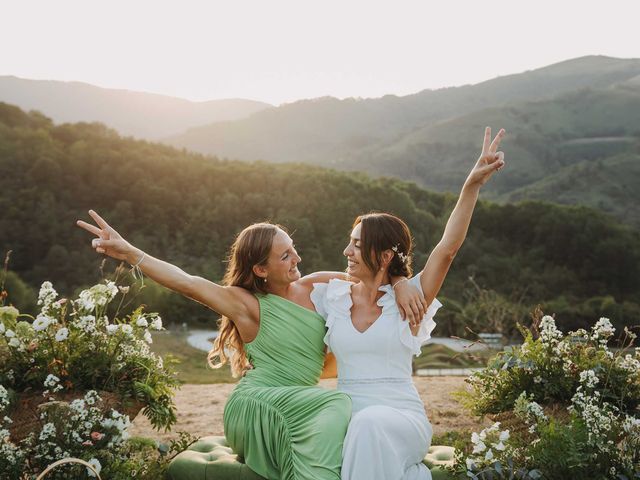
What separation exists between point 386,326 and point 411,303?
190 mm

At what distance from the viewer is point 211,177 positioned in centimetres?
3984

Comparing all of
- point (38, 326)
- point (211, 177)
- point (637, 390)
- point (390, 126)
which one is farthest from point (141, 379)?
point (390, 126)

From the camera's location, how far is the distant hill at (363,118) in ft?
307

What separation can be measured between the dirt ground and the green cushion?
67.5 inches

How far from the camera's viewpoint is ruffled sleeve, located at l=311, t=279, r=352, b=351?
12.4 feet

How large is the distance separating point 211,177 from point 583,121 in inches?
2647

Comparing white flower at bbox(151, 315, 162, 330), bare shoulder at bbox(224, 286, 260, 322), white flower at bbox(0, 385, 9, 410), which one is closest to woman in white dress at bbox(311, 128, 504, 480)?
bare shoulder at bbox(224, 286, 260, 322)

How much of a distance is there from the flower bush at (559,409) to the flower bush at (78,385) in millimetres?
1844

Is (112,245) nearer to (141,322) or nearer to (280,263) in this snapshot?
(141,322)

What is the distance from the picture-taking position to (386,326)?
11.9 feet

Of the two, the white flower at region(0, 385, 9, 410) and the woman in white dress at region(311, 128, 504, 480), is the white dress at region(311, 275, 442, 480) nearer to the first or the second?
the woman in white dress at region(311, 128, 504, 480)

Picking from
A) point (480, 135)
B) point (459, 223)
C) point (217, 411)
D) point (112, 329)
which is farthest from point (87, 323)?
point (480, 135)

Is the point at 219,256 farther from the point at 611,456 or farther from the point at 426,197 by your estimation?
the point at 611,456

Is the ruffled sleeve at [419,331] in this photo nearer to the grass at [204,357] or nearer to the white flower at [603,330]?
the white flower at [603,330]
